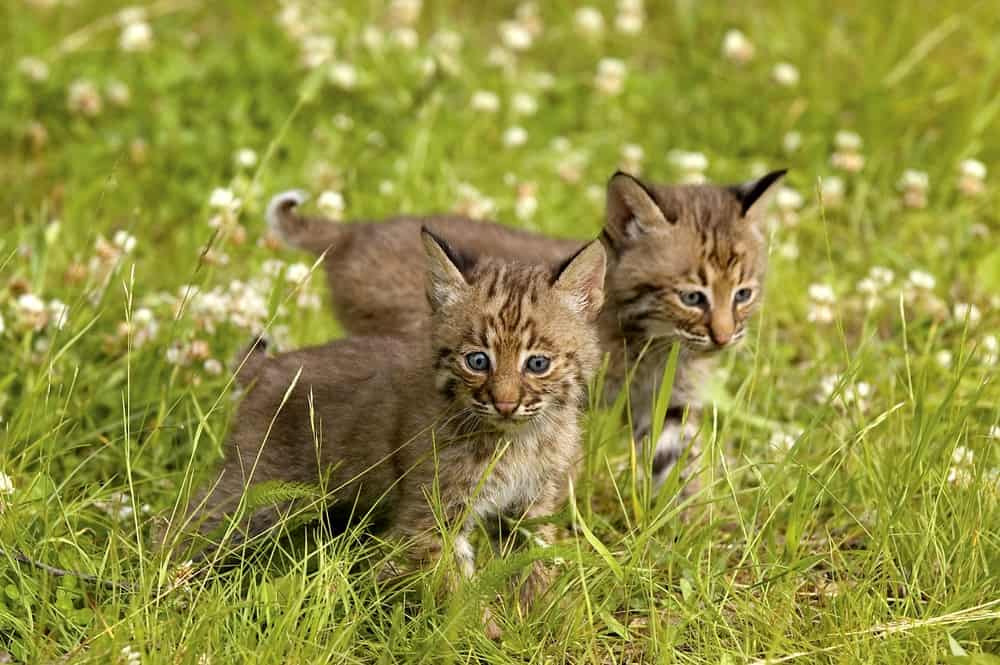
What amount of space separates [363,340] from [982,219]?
12.7 ft

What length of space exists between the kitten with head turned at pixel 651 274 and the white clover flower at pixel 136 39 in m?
2.76

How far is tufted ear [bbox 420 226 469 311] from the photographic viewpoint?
4.30 meters

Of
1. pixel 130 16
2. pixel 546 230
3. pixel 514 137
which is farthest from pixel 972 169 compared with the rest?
pixel 130 16

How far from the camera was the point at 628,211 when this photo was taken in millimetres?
5387

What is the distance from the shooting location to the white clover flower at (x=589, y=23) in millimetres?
8852

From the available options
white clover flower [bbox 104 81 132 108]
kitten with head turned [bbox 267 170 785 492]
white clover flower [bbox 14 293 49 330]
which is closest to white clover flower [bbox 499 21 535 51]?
white clover flower [bbox 104 81 132 108]

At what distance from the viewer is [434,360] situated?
4.38 meters

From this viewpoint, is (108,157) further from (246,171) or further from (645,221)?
(645,221)

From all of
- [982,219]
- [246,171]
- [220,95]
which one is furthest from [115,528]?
[982,219]

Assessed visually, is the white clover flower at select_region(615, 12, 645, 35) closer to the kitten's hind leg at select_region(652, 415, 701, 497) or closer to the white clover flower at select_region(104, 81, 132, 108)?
the white clover flower at select_region(104, 81, 132, 108)

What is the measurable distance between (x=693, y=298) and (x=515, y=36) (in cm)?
362

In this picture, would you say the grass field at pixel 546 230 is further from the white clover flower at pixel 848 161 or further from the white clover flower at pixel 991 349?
the white clover flower at pixel 848 161

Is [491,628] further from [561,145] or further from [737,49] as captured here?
[737,49]

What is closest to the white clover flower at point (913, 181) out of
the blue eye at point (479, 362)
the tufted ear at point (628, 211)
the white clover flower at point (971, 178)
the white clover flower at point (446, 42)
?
the white clover flower at point (971, 178)
